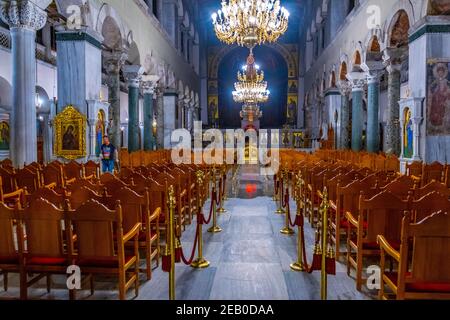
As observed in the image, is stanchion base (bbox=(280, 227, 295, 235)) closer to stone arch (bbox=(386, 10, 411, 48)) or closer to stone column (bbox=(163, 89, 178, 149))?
stone arch (bbox=(386, 10, 411, 48))

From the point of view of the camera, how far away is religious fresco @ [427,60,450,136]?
396 inches

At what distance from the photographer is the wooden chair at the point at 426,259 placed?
2.76 metres

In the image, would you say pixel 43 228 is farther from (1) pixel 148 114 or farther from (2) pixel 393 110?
(1) pixel 148 114

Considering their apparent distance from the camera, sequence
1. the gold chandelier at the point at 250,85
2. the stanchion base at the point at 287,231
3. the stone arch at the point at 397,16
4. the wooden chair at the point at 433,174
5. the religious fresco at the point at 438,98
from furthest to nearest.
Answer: the gold chandelier at the point at 250,85 → the stone arch at the point at 397,16 → the religious fresco at the point at 438,98 → the wooden chair at the point at 433,174 → the stanchion base at the point at 287,231

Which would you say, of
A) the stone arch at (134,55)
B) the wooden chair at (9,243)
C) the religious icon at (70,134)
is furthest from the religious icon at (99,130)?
the wooden chair at (9,243)

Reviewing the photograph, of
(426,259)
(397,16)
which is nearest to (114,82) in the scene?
(397,16)

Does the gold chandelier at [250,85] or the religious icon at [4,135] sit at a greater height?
the gold chandelier at [250,85]

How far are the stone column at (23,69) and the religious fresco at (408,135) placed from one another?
1000 cm

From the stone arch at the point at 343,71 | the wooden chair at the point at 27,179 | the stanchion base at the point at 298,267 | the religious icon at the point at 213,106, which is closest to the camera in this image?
the stanchion base at the point at 298,267

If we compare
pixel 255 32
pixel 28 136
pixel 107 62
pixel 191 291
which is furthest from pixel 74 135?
pixel 191 291

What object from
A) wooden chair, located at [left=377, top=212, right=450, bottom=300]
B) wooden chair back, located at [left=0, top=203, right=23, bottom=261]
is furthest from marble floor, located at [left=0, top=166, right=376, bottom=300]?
wooden chair, located at [left=377, top=212, right=450, bottom=300]

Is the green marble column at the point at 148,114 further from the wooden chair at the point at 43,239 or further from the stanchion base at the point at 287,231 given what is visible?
the wooden chair at the point at 43,239

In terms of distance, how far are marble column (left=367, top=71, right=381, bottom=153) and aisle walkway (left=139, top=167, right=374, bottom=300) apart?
11.3 metres

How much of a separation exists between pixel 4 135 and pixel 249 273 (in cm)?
1476
